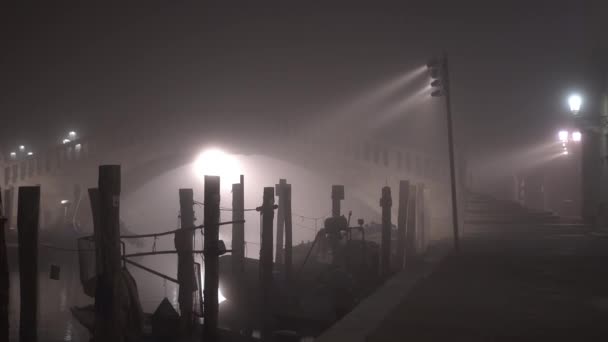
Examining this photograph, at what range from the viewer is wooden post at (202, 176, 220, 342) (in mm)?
7859

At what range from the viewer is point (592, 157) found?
53.6ft

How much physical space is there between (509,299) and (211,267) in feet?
13.0

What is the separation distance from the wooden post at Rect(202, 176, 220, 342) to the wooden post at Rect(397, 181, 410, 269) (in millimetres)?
5188

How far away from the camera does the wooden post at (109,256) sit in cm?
647

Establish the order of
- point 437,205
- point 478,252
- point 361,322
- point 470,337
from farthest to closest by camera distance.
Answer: point 437,205
point 478,252
point 361,322
point 470,337

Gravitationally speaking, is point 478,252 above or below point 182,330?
above

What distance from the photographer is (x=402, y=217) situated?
483 inches

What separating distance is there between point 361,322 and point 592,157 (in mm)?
13440

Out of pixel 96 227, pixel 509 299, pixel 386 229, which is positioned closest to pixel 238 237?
pixel 386 229

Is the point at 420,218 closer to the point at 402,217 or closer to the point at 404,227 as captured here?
the point at 404,227

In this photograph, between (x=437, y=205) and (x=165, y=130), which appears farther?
(x=165, y=130)

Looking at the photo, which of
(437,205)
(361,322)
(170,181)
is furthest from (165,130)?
(361,322)

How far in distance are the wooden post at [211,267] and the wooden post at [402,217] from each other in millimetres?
5188

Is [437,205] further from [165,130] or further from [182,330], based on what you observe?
[182,330]
